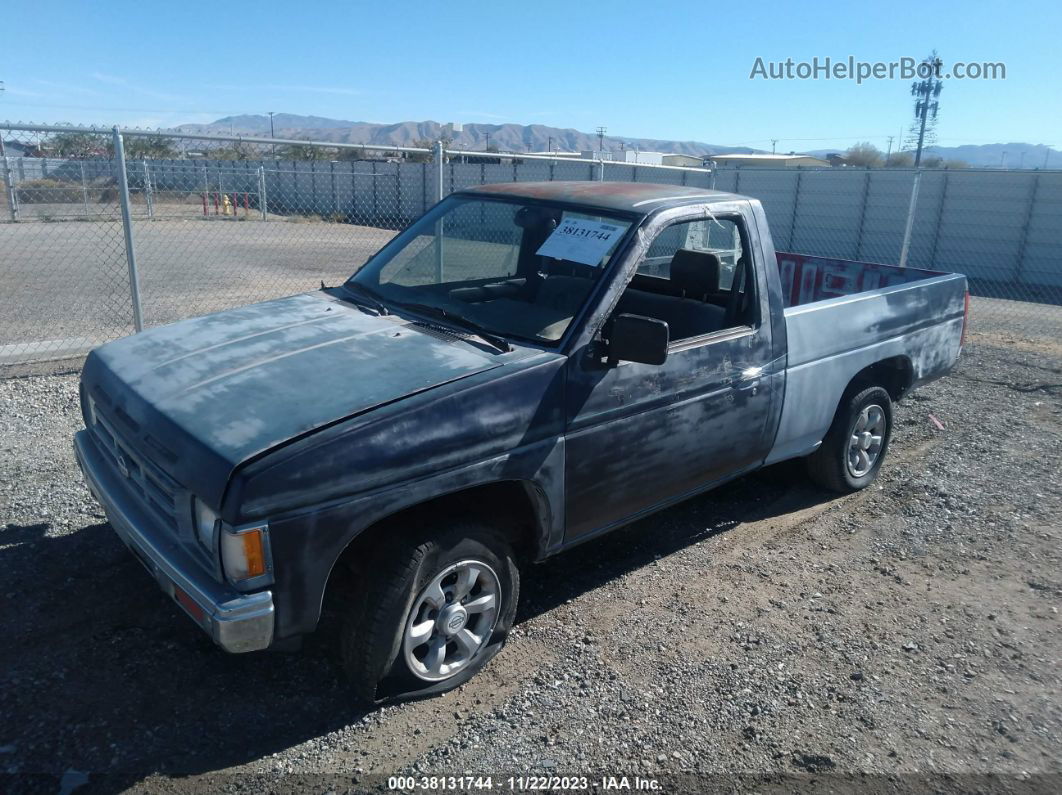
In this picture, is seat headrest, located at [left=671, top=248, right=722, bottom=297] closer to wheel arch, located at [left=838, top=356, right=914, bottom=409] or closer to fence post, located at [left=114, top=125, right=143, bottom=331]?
wheel arch, located at [left=838, top=356, right=914, bottom=409]

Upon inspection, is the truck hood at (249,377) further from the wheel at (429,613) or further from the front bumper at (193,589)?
the wheel at (429,613)

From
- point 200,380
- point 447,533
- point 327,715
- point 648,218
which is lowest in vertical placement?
point 327,715

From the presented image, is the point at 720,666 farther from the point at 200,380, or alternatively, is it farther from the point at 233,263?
the point at 233,263

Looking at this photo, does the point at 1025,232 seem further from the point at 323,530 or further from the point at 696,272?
the point at 323,530

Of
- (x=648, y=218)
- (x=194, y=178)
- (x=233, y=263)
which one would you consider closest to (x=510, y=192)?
(x=648, y=218)

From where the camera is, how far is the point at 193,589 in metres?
2.69

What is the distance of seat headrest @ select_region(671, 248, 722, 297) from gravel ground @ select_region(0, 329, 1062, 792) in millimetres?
1457

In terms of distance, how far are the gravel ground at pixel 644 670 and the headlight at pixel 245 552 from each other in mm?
785

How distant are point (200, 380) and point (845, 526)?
12.6 feet

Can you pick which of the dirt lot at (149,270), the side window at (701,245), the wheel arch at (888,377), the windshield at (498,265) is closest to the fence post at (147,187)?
the dirt lot at (149,270)

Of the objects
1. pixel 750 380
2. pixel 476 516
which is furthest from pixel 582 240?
pixel 476 516

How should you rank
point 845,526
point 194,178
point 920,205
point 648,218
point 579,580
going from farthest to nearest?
point 194,178 < point 920,205 < point 845,526 < point 579,580 < point 648,218

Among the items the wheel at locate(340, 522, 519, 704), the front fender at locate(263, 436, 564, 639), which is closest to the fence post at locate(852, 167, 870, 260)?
the wheel at locate(340, 522, 519, 704)

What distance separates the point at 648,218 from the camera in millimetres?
3809
